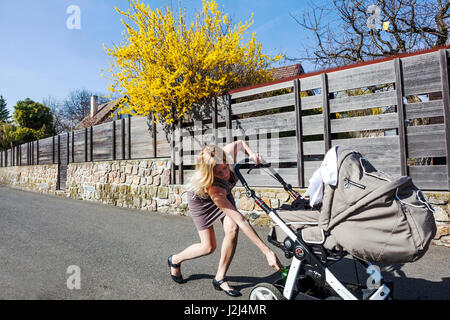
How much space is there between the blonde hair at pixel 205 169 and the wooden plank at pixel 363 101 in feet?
11.7

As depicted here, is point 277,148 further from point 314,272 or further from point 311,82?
point 314,272

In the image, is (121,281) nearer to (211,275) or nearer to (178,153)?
(211,275)

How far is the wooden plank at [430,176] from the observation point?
15.5ft

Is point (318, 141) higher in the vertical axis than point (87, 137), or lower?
lower

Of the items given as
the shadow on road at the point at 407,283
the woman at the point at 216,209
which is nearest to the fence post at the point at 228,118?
the woman at the point at 216,209

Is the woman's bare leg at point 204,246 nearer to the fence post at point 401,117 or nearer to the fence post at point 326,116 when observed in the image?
the fence post at point 326,116

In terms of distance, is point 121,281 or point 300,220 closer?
point 300,220

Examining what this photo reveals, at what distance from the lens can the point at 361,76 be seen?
555cm

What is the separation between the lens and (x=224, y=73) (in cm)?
775

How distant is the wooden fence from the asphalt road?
159cm

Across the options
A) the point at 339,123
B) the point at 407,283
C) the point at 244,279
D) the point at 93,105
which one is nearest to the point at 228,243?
the point at 244,279

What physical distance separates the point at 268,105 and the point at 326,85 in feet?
4.44

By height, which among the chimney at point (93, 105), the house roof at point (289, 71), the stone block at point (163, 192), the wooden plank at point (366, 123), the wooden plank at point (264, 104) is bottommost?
the stone block at point (163, 192)

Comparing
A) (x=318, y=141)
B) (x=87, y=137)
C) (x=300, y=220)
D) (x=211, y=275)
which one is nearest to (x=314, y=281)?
(x=300, y=220)
